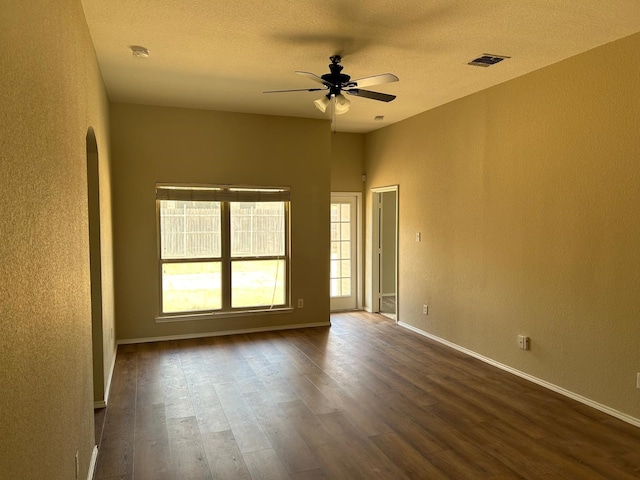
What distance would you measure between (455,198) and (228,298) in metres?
3.13

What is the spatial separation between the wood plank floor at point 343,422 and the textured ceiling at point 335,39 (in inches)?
114

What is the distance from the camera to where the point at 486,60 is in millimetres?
4039

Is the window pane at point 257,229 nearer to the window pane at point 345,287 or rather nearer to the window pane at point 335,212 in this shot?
the window pane at point 335,212

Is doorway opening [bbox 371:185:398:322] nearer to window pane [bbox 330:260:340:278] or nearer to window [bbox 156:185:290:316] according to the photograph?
window pane [bbox 330:260:340:278]

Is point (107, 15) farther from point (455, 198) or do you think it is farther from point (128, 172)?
point (455, 198)

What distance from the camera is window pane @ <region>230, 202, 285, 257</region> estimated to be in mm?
6086

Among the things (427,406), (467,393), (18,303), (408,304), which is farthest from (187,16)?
(408,304)

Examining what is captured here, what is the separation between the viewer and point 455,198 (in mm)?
5426

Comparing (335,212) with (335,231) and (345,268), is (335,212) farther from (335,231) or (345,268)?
(345,268)

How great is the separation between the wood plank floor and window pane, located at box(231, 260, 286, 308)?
1.08 meters

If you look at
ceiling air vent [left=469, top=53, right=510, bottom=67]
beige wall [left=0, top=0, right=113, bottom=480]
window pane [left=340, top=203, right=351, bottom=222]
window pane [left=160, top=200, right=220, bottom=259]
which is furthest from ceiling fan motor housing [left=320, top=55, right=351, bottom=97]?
window pane [left=340, top=203, right=351, bottom=222]

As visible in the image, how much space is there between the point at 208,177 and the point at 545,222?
3877 millimetres

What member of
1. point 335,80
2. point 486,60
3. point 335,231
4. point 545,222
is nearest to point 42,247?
point 335,80

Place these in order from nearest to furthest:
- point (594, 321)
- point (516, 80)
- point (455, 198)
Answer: point (594, 321) < point (516, 80) < point (455, 198)
